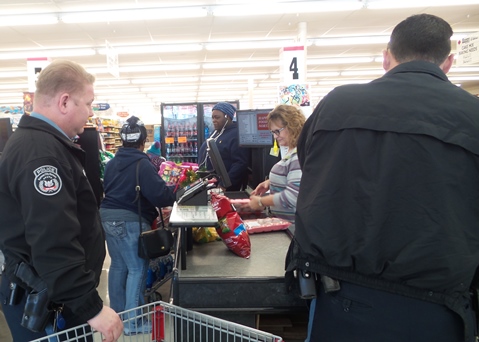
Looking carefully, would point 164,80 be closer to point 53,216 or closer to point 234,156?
point 234,156

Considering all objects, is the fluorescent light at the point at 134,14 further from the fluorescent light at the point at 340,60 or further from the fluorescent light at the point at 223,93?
the fluorescent light at the point at 223,93

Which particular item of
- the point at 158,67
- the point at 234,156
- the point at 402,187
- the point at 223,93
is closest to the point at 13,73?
the point at 158,67

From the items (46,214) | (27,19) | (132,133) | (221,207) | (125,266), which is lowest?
(125,266)

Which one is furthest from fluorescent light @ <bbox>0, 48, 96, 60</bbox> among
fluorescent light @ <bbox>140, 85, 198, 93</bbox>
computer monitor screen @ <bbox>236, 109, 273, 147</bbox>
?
computer monitor screen @ <bbox>236, 109, 273, 147</bbox>

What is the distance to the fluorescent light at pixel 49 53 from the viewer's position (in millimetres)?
9508

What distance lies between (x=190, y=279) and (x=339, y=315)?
668 millimetres

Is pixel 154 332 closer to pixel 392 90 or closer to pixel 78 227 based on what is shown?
pixel 78 227

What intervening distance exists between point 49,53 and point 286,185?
9959mm

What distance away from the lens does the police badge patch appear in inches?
47.1

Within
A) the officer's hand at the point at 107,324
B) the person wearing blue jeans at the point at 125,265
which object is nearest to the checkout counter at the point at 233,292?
the officer's hand at the point at 107,324

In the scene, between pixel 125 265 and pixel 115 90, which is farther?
pixel 115 90

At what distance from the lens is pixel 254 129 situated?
343 centimetres

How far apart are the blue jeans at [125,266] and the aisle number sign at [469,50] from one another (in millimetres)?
8198

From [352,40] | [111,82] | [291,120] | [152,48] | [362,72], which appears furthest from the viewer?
[111,82]
